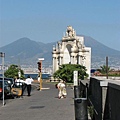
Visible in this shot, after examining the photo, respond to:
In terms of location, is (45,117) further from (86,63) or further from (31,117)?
(86,63)

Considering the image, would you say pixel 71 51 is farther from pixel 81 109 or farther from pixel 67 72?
pixel 81 109

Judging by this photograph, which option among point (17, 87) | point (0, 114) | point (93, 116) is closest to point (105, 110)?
point (93, 116)

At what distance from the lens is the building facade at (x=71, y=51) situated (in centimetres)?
10381

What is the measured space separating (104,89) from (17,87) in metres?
23.0

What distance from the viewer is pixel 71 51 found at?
351ft

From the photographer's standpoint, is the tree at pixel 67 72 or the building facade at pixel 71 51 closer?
the tree at pixel 67 72

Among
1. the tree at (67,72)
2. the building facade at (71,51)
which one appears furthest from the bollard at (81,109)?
the building facade at (71,51)

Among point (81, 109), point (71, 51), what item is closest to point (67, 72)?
point (71, 51)

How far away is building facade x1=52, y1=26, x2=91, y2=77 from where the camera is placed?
104 metres

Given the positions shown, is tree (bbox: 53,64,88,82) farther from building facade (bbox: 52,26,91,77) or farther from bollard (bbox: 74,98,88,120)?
bollard (bbox: 74,98,88,120)

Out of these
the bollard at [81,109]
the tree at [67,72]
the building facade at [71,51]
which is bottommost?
the bollard at [81,109]

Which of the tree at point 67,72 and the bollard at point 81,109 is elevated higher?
the tree at point 67,72

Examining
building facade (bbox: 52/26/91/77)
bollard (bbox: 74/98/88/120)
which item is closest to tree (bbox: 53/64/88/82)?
building facade (bbox: 52/26/91/77)

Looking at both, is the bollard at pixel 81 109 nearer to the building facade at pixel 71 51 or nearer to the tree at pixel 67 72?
the tree at pixel 67 72
